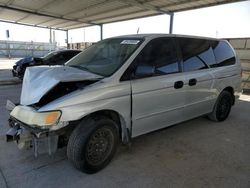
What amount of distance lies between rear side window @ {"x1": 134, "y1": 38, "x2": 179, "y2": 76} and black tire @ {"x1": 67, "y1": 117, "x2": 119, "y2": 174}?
97 cm

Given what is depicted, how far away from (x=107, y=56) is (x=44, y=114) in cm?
137

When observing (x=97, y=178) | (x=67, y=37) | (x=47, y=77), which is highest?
(x=67, y=37)

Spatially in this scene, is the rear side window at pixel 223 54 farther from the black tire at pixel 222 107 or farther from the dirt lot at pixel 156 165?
the dirt lot at pixel 156 165

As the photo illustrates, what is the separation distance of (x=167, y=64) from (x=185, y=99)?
0.70 m

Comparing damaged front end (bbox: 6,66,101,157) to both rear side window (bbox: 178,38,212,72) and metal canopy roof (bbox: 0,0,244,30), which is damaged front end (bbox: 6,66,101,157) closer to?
rear side window (bbox: 178,38,212,72)

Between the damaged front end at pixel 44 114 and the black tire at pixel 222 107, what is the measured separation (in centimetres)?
295

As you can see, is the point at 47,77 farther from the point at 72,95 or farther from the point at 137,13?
the point at 137,13

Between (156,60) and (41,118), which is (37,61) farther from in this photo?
(41,118)

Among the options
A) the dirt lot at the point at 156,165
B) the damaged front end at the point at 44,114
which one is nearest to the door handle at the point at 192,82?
the dirt lot at the point at 156,165

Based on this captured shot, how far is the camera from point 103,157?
2.85 metres

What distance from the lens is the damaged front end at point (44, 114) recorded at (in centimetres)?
241

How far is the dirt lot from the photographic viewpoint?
A: 261cm

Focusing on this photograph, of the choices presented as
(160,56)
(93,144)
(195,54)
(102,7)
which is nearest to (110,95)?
(93,144)

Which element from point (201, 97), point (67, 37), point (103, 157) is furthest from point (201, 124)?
point (67, 37)
